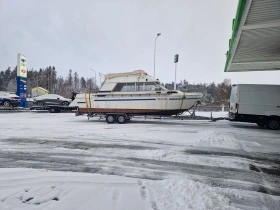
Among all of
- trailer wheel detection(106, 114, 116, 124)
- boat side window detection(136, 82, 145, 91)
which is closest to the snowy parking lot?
trailer wheel detection(106, 114, 116, 124)

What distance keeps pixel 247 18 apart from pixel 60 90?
9973cm

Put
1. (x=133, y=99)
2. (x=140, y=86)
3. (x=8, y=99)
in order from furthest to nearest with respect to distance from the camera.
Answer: (x=8, y=99) < (x=140, y=86) < (x=133, y=99)

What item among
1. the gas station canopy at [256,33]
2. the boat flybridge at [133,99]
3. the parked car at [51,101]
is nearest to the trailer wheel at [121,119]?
the boat flybridge at [133,99]

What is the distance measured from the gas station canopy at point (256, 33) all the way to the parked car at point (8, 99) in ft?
73.9

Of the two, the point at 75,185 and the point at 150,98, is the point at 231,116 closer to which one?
the point at 150,98

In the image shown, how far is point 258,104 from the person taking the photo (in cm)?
1391

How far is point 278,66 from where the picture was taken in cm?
1842

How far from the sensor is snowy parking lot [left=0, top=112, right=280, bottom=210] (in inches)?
151

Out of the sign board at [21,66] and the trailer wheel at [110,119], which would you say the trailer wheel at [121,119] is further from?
the sign board at [21,66]

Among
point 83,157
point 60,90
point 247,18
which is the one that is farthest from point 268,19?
point 60,90

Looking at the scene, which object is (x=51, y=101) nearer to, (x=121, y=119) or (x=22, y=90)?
(x=22, y=90)

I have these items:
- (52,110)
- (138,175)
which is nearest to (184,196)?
(138,175)

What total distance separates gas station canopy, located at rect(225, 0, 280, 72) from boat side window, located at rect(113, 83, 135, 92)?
618 cm

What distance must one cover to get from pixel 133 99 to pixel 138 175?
10.8m
